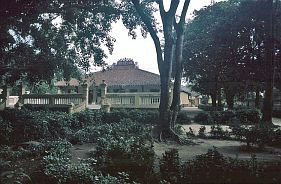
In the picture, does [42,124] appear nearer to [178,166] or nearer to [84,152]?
[84,152]

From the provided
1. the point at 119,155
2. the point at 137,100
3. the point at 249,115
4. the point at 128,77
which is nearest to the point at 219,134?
the point at 119,155

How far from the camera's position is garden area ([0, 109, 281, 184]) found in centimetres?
664

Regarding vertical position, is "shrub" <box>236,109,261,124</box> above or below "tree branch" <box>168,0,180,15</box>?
below

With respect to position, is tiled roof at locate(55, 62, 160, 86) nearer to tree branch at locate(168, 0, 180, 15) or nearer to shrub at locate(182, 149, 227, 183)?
tree branch at locate(168, 0, 180, 15)

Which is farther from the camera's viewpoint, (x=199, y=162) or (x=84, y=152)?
(x=84, y=152)

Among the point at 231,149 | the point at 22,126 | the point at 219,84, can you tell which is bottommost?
the point at 231,149

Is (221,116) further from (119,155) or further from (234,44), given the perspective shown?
(119,155)

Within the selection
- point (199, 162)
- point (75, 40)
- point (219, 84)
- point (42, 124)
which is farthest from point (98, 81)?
point (199, 162)

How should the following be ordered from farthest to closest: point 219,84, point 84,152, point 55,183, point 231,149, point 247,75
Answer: point 219,84
point 247,75
point 231,149
point 84,152
point 55,183

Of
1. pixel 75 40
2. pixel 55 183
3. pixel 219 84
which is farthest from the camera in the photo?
pixel 219 84

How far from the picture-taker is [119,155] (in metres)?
9.62

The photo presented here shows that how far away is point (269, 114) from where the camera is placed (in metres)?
22.8

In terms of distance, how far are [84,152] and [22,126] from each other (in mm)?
3714

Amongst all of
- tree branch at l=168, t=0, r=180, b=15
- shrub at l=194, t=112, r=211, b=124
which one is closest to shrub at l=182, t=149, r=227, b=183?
tree branch at l=168, t=0, r=180, b=15
